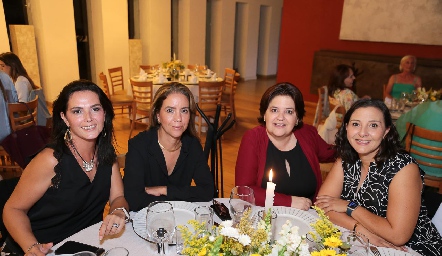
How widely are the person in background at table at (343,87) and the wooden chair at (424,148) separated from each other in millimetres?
1191

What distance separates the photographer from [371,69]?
7375mm

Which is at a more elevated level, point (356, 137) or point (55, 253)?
point (356, 137)

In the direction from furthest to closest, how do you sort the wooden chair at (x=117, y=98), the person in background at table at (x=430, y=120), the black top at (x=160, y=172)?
the wooden chair at (x=117, y=98) < the person in background at table at (x=430, y=120) < the black top at (x=160, y=172)

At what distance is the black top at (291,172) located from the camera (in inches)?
85.1

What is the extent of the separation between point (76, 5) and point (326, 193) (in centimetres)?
816

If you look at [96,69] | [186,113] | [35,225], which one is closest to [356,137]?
[186,113]

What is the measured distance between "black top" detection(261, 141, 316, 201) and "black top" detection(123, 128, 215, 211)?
409 millimetres

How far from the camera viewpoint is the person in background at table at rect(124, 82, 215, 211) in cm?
194

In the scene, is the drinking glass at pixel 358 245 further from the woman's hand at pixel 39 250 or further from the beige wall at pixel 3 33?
the beige wall at pixel 3 33

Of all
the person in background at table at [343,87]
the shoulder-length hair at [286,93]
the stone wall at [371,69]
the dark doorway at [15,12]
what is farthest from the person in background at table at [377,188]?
the dark doorway at [15,12]

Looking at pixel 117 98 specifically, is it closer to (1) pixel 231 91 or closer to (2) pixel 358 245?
(1) pixel 231 91

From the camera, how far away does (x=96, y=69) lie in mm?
8648

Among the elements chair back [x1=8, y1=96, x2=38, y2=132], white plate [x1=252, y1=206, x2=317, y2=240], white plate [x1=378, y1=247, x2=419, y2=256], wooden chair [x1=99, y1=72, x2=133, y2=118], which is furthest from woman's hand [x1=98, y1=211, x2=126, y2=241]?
wooden chair [x1=99, y1=72, x2=133, y2=118]

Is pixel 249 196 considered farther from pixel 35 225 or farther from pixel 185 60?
pixel 185 60
